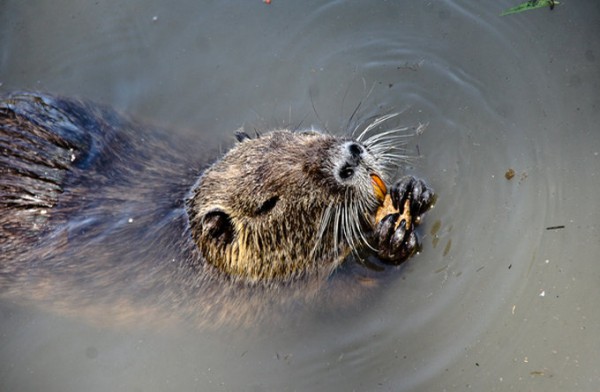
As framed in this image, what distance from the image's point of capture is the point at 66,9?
463 cm

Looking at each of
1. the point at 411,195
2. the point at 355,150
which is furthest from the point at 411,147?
the point at 355,150

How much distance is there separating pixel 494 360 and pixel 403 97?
1.67m

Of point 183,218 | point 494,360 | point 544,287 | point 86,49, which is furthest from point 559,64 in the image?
point 86,49

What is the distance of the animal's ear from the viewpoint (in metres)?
3.26

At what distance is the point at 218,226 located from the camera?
3.29m

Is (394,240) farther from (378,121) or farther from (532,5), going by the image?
(532,5)

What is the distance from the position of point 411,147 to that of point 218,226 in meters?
1.32

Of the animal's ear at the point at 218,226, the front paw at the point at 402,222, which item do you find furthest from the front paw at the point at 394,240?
the animal's ear at the point at 218,226

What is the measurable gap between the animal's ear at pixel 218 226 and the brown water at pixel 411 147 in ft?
2.16

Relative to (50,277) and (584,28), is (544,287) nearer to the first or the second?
(584,28)

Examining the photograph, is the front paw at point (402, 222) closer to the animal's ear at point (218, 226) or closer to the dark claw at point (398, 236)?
the dark claw at point (398, 236)

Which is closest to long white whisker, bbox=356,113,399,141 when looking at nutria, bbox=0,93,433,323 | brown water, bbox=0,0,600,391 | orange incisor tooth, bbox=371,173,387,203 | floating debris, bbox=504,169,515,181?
brown water, bbox=0,0,600,391

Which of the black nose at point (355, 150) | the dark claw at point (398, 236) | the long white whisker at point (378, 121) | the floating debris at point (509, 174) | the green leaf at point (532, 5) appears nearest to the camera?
the black nose at point (355, 150)

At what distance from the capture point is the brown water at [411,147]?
11.4 ft
